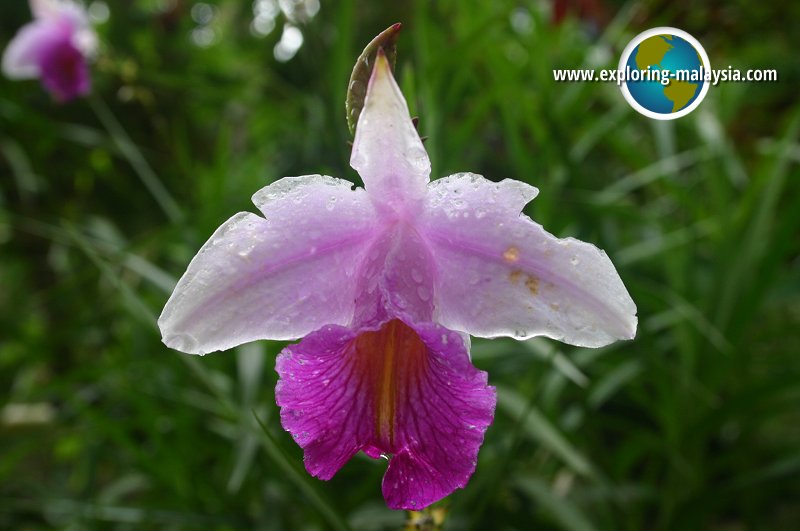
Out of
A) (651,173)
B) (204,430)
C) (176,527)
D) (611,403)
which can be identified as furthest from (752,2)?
(176,527)

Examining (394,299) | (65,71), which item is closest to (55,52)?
(65,71)

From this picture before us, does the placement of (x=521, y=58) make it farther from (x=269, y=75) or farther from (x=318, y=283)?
(x=318, y=283)

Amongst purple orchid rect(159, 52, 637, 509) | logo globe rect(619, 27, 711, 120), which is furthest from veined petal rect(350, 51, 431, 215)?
logo globe rect(619, 27, 711, 120)

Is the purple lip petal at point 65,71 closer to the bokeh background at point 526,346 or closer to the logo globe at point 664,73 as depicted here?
the bokeh background at point 526,346

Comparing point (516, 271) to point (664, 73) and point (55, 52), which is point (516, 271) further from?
point (55, 52)

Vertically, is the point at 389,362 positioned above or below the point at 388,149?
below

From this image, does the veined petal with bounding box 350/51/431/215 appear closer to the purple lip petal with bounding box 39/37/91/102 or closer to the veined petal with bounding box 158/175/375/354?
the veined petal with bounding box 158/175/375/354

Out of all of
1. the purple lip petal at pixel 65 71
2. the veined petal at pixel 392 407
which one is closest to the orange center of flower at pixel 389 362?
the veined petal at pixel 392 407
